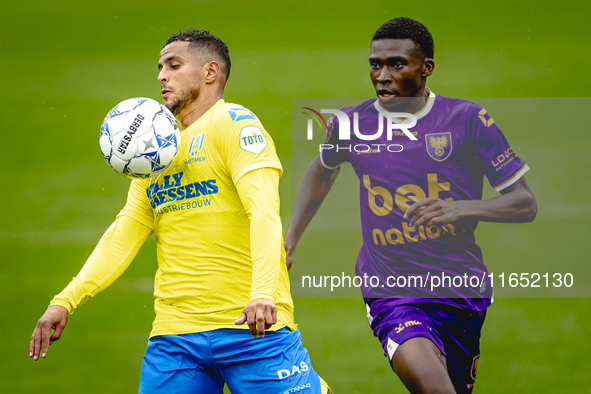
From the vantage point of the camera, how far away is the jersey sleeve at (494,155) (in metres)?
2.90

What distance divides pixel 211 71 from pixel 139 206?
0.68 m

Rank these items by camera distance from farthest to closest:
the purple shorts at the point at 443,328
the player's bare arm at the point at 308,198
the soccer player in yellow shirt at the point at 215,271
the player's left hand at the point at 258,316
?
1. the player's bare arm at the point at 308,198
2. the purple shorts at the point at 443,328
3. the soccer player in yellow shirt at the point at 215,271
4. the player's left hand at the point at 258,316

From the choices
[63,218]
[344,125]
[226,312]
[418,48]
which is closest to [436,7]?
[418,48]

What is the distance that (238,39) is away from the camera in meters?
4.15

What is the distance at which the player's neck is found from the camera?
2.56 meters

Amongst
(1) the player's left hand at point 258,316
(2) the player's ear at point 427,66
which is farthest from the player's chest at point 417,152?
(1) the player's left hand at point 258,316

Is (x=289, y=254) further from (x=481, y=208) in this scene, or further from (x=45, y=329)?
(x=45, y=329)

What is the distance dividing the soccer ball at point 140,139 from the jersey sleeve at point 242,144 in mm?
194

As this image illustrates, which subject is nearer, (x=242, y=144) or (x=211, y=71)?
(x=242, y=144)

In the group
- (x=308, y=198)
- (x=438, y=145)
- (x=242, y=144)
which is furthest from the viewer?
(x=308, y=198)

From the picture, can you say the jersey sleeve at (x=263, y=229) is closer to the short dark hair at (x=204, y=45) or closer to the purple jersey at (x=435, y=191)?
the short dark hair at (x=204, y=45)

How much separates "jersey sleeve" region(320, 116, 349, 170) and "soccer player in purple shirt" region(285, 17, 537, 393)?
0.25ft

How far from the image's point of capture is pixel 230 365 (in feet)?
7.34

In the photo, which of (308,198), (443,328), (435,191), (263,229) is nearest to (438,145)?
(435,191)
